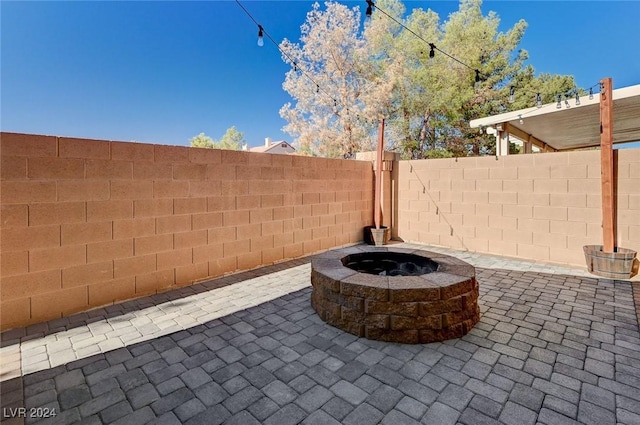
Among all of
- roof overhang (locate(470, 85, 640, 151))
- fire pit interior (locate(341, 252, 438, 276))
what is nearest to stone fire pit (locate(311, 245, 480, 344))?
fire pit interior (locate(341, 252, 438, 276))

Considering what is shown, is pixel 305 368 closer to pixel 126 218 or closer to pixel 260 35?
pixel 126 218

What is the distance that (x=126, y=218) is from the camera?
3.43 meters

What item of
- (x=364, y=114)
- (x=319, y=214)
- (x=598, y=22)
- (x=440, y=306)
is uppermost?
(x=598, y=22)

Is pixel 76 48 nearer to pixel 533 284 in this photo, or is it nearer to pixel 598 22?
pixel 533 284

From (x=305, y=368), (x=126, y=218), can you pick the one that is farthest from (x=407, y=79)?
(x=305, y=368)

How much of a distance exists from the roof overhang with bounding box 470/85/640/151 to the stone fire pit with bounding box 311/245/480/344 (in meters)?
5.06

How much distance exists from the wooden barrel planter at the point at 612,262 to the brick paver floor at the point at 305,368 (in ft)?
3.86

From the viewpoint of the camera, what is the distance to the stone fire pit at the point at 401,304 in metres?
2.47

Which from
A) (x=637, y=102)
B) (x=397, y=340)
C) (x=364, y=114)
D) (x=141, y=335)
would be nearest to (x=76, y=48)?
(x=364, y=114)

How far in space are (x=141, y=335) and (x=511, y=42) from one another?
676 inches

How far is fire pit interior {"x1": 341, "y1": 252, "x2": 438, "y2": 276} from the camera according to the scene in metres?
3.53

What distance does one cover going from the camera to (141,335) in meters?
2.65

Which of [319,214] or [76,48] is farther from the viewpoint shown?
[76,48]

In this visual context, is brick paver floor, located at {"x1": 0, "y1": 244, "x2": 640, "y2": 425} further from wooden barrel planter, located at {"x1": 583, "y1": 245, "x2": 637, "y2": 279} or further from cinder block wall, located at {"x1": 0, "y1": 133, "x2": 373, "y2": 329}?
wooden barrel planter, located at {"x1": 583, "y1": 245, "x2": 637, "y2": 279}
